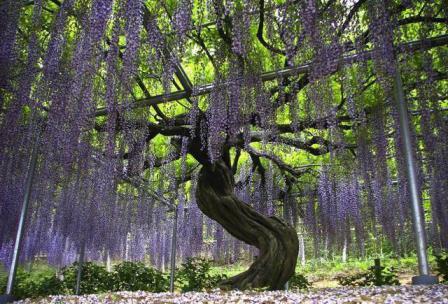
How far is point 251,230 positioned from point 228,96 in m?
1.89

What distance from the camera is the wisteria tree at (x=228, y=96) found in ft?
12.0

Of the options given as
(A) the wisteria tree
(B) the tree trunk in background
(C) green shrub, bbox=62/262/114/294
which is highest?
(A) the wisteria tree

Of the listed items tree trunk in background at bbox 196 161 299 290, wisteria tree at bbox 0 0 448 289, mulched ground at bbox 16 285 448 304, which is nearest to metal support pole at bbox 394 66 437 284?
mulched ground at bbox 16 285 448 304

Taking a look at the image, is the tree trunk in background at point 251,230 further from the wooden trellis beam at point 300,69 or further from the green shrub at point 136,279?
the green shrub at point 136,279

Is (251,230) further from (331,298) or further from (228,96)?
(331,298)

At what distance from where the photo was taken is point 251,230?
5.46 meters

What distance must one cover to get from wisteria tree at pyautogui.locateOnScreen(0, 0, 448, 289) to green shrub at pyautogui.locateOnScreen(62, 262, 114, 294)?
151cm

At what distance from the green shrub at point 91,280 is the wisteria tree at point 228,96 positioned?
1.51 m

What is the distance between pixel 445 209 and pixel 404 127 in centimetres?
578

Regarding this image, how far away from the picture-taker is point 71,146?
5.03m

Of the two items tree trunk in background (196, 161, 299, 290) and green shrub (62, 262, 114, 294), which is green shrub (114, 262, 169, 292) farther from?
tree trunk in background (196, 161, 299, 290)

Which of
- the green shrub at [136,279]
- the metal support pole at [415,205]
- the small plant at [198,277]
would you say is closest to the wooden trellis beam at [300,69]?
the metal support pole at [415,205]

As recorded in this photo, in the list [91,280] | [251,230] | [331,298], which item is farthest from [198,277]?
[331,298]

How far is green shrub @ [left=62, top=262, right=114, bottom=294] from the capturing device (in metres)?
8.36
